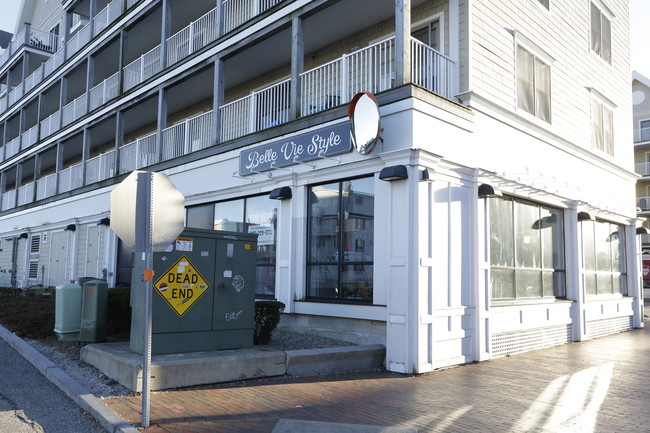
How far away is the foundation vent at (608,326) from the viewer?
556 inches

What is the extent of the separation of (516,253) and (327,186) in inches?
171

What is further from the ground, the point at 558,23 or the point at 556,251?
the point at 558,23

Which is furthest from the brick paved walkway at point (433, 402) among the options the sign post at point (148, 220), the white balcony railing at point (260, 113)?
the white balcony railing at point (260, 113)

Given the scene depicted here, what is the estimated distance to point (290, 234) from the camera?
11133 millimetres

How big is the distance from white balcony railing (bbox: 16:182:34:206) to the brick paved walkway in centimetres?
2353

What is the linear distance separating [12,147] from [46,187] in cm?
701

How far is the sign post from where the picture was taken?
5441 millimetres

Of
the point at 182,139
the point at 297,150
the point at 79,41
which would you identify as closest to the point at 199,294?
the point at 297,150

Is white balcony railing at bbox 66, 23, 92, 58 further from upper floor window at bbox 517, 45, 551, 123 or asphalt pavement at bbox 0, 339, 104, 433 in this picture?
asphalt pavement at bbox 0, 339, 104, 433

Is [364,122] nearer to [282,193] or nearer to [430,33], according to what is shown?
[282,193]

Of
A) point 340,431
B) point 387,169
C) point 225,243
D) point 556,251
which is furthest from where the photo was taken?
point 556,251

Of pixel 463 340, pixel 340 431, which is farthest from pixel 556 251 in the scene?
pixel 340 431

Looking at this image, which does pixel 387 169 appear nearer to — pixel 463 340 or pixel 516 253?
pixel 463 340

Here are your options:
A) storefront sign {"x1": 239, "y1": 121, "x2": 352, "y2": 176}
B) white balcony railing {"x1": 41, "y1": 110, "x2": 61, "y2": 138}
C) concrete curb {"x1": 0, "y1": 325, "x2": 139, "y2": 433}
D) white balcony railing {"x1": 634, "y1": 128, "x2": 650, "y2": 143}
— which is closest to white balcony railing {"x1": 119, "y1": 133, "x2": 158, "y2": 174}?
storefront sign {"x1": 239, "y1": 121, "x2": 352, "y2": 176}
